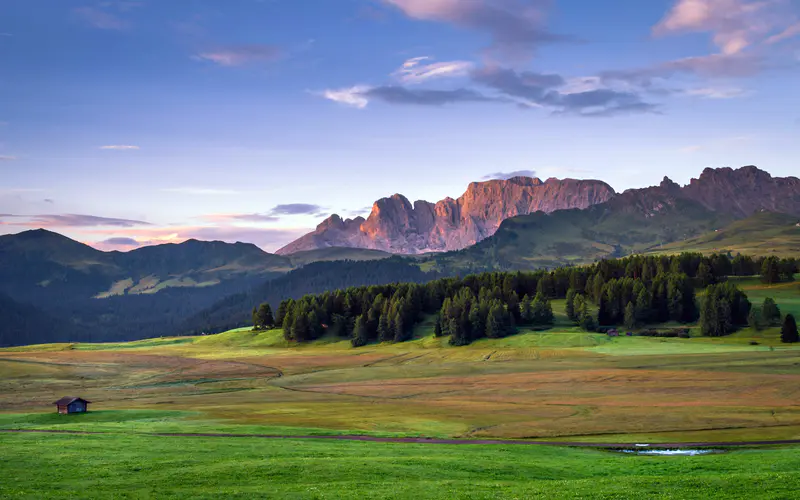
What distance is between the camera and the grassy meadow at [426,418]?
39.8 m

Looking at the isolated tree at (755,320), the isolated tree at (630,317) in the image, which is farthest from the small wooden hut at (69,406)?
the isolated tree at (755,320)

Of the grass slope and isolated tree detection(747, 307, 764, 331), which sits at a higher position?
the grass slope

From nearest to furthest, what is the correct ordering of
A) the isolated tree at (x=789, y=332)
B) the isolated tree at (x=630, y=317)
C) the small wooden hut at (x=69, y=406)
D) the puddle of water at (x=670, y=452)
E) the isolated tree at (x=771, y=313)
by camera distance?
the puddle of water at (x=670, y=452), the small wooden hut at (x=69, y=406), the isolated tree at (x=789, y=332), the isolated tree at (x=771, y=313), the isolated tree at (x=630, y=317)

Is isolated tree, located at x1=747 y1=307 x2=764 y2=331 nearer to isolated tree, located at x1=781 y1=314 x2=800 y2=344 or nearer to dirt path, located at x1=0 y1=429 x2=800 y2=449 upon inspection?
isolated tree, located at x1=781 y1=314 x2=800 y2=344

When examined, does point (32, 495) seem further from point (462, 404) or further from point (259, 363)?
point (259, 363)

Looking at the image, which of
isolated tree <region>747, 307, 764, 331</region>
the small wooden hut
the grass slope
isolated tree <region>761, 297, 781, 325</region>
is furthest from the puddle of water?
isolated tree <region>761, 297, 781, 325</region>

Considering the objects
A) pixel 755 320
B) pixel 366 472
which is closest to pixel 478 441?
pixel 366 472

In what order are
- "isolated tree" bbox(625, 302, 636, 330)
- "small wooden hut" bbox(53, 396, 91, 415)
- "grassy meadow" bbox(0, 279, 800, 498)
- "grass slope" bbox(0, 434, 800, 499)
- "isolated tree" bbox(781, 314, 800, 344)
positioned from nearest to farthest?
1. "grass slope" bbox(0, 434, 800, 499)
2. "grassy meadow" bbox(0, 279, 800, 498)
3. "small wooden hut" bbox(53, 396, 91, 415)
4. "isolated tree" bbox(781, 314, 800, 344)
5. "isolated tree" bbox(625, 302, 636, 330)

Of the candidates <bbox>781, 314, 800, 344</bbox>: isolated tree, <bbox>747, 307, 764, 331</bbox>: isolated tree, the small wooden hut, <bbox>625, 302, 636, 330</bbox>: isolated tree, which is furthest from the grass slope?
<bbox>625, 302, 636, 330</bbox>: isolated tree

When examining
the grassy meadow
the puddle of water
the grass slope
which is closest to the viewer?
the grass slope

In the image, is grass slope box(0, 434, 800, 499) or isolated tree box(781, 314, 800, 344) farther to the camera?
isolated tree box(781, 314, 800, 344)

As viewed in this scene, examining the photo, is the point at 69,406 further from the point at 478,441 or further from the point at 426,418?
the point at 478,441

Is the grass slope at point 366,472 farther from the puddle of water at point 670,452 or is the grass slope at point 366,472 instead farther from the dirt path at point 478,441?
the dirt path at point 478,441

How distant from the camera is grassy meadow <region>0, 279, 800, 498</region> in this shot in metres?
39.8
